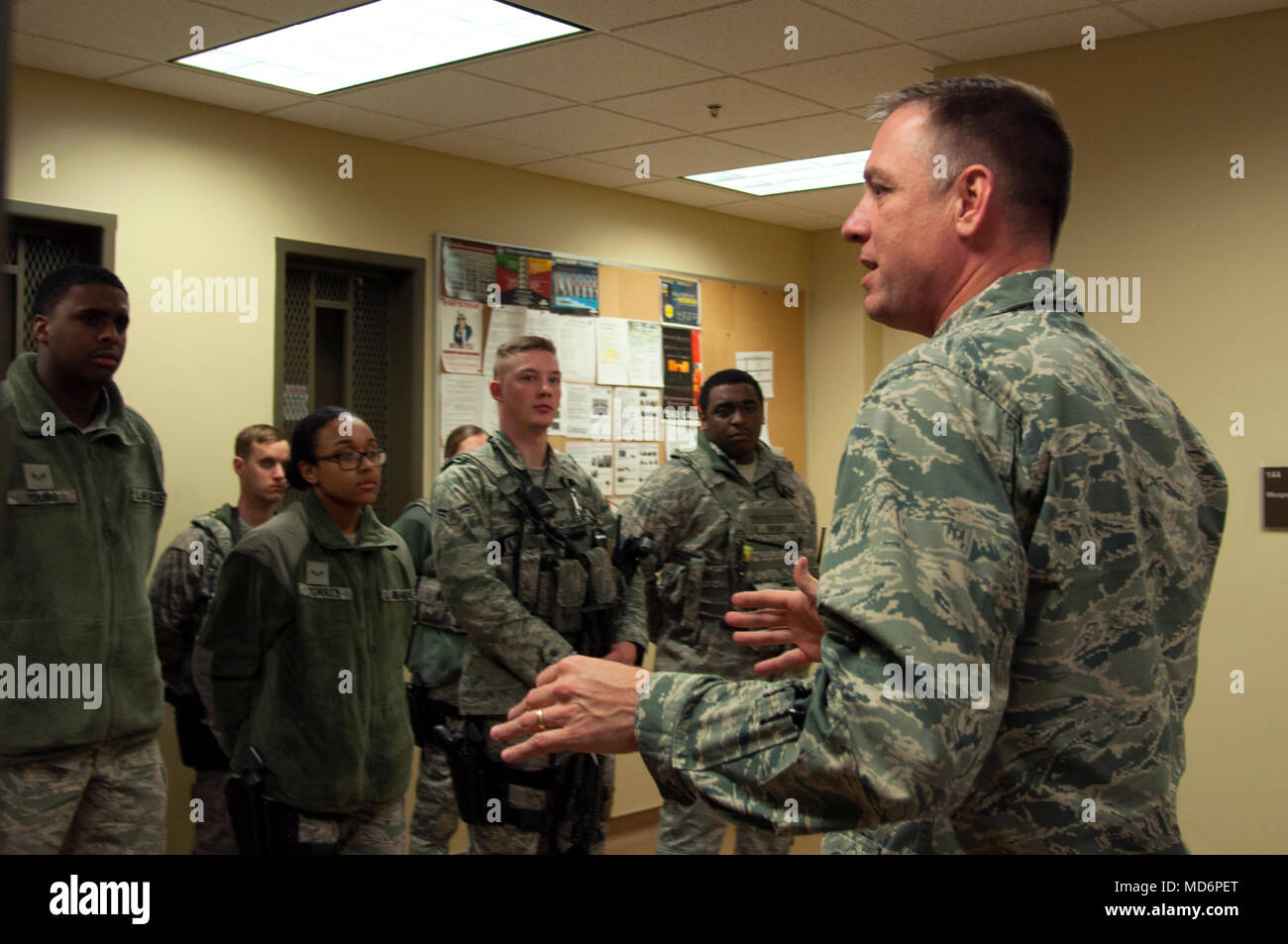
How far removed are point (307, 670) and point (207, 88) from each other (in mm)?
2393

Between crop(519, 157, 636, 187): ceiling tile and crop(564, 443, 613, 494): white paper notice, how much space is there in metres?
1.30

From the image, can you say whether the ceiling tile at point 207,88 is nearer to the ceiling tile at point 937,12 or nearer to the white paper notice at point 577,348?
the white paper notice at point 577,348

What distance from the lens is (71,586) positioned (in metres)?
2.53

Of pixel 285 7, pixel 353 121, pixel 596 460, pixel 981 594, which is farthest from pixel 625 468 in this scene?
pixel 981 594

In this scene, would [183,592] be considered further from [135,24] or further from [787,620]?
[787,620]

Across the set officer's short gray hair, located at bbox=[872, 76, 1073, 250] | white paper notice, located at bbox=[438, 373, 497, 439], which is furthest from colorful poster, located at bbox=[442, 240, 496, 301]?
officer's short gray hair, located at bbox=[872, 76, 1073, 250]

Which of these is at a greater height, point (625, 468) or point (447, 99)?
point (447, 99)

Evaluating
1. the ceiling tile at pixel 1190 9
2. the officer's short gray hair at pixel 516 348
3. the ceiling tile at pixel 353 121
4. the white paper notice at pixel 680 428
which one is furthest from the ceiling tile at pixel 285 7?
the white paper notice at pixel 680 428

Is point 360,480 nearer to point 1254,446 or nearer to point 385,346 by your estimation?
point 385,346

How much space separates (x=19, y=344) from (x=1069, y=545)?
12.7 feet

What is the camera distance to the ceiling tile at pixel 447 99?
13.3 feet

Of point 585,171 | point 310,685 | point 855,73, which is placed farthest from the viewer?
point 585,171

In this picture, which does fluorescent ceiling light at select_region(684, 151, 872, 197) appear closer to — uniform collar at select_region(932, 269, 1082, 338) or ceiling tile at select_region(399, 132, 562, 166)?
ceiling tile at select_region(399, 132, 562, 166)

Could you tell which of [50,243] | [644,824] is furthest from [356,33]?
[644,824]
